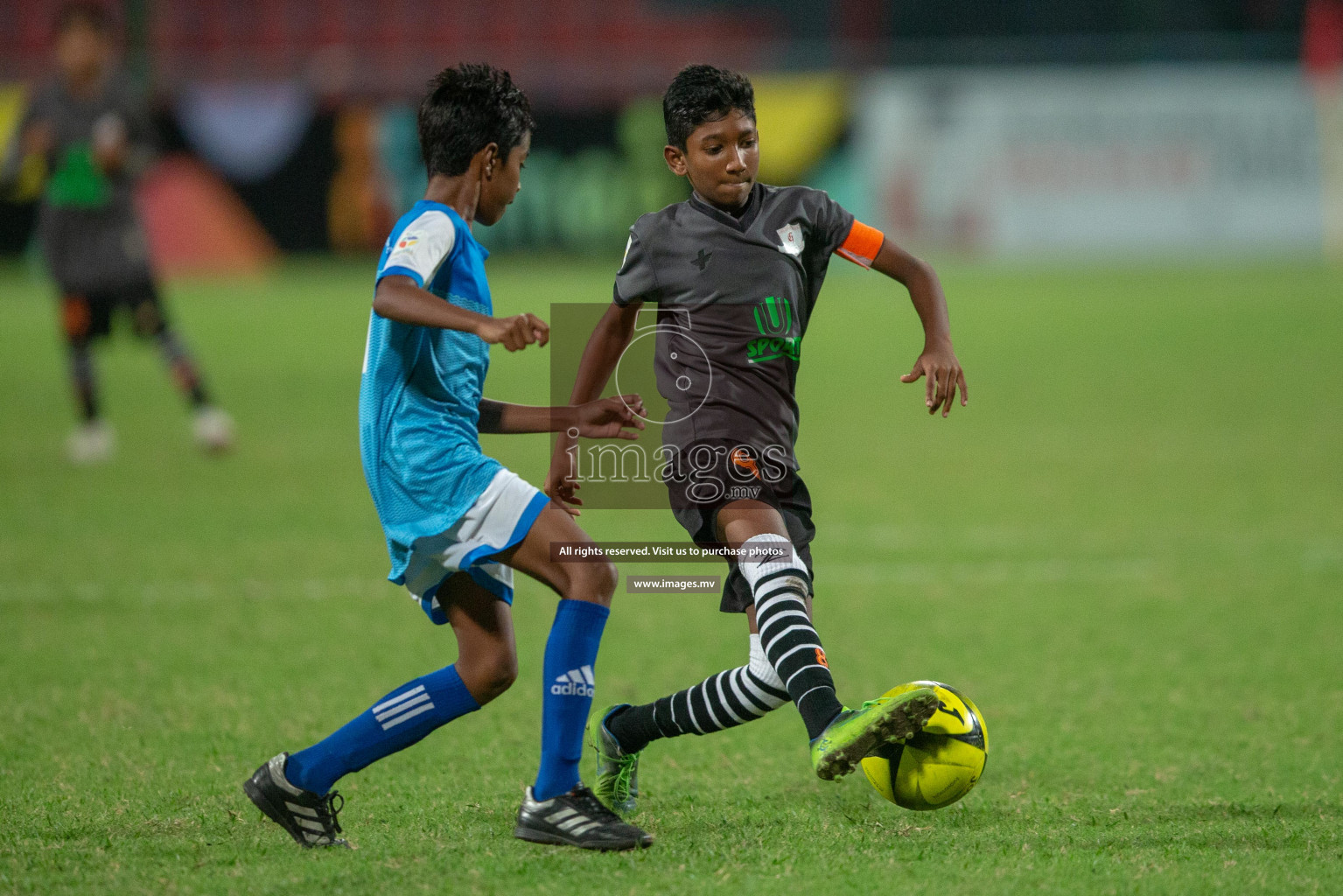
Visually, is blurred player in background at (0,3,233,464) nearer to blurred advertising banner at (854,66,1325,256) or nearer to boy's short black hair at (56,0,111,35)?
boy's short black hair at (56,0,111,35)

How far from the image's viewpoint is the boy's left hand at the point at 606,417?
3.48 m

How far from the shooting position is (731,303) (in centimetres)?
367

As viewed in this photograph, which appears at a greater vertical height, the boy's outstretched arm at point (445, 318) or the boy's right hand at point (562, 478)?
the boy's outstretched arm at point (445, 318)

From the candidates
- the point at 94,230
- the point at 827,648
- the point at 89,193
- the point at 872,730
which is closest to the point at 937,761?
the point at 872,730

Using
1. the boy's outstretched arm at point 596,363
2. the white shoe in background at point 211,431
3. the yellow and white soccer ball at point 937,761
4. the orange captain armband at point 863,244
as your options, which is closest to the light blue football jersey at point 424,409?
the boy's outstretched arm at point 596,363

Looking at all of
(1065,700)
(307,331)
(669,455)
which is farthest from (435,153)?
(307,331)

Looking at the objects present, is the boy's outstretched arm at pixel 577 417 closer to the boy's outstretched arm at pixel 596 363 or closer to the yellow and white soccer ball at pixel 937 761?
→ the boy's outstretched arm at pixel 596 363

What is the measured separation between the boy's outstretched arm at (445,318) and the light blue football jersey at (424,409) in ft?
0.36

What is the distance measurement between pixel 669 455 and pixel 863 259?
2.23ft

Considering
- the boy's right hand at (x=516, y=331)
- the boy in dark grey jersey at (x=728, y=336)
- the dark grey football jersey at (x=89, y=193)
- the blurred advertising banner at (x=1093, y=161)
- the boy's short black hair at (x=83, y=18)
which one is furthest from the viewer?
the blurred advertising banner at (x=1093, y=161)

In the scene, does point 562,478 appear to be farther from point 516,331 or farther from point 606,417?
point 516,331

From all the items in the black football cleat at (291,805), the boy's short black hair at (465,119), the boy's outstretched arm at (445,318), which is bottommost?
the black football cleat at (291,805)

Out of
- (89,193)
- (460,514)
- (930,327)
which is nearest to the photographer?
(460,514)

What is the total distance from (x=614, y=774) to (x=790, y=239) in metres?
1.40
